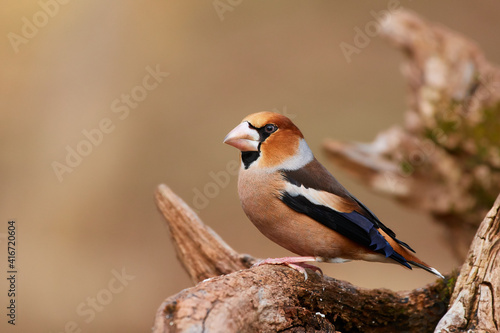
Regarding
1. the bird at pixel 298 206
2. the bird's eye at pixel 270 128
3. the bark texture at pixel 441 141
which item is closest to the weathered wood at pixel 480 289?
the bird at pixel 298 206

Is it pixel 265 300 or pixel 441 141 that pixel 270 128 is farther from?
pixel 441 141

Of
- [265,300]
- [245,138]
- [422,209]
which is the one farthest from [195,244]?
[422,209]

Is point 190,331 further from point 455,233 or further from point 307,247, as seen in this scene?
point 455,233

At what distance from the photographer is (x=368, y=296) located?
2416mm

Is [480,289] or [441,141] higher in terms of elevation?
[441,141]

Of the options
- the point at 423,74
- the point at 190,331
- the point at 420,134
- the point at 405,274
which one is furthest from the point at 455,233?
the point at 190,331

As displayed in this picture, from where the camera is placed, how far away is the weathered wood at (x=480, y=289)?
6.98 feet

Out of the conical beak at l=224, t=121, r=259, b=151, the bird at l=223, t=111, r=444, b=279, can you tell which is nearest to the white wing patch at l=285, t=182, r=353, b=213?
the bird at l=223, t=111, r=444, b=279

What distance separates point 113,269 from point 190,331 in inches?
181

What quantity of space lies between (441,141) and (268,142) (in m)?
1.94

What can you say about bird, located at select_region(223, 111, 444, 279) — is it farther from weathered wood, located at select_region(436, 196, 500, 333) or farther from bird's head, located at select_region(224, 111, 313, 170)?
weathered wood, located at select_region(436, 196, 500, 333)

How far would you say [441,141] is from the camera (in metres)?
3.91

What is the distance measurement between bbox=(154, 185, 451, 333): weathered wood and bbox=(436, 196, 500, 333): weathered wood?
0.22 meters

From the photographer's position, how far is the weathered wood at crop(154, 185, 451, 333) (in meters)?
1.75
